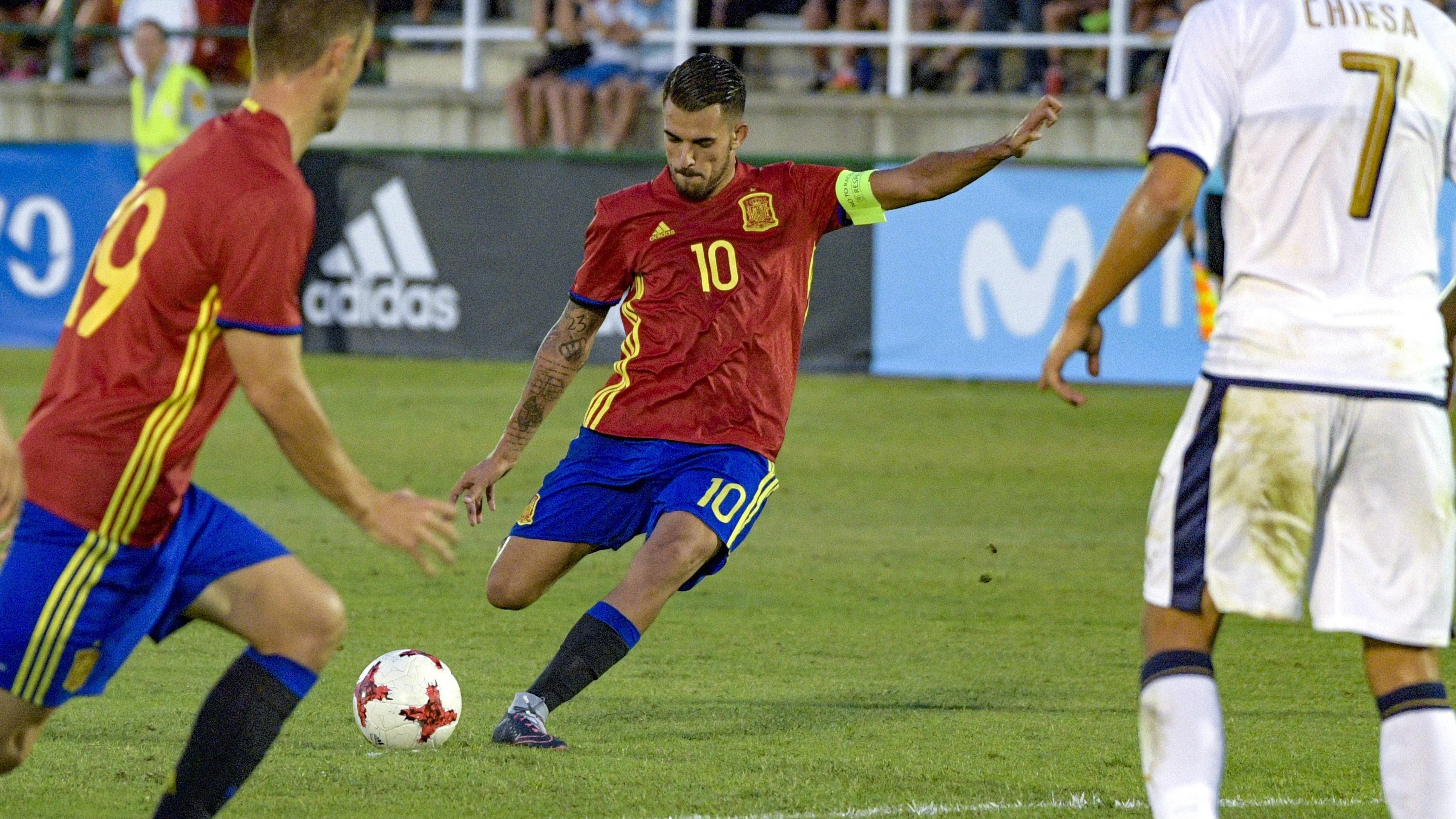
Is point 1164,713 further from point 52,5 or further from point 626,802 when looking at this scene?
point 52,5

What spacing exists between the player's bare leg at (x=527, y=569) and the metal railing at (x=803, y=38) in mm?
12104

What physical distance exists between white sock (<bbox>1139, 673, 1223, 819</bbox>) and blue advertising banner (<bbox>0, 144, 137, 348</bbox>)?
14.9 meters

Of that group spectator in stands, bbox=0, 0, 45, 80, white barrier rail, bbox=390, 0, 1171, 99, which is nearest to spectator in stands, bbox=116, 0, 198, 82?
spectator in stands, bbox=0, 0, 45, 80

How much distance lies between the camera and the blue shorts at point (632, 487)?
5.85m

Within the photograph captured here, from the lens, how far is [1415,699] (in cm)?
382

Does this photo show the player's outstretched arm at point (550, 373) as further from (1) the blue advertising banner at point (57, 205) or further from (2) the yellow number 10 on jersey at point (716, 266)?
(1) the blue advertising banner at point (57, 205)

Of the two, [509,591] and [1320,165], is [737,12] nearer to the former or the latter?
[509,591]

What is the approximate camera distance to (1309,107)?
3770mm

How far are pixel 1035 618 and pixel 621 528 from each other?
7.53 feet

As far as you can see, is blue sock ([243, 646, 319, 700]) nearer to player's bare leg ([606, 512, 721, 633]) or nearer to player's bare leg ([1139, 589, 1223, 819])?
player's bare leg ([606, 512, 721, 633])

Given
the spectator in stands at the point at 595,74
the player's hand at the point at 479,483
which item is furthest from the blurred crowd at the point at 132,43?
the player's hand at the point at 479,483

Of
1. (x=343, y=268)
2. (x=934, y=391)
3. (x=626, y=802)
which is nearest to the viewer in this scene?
(x=626, y=802)

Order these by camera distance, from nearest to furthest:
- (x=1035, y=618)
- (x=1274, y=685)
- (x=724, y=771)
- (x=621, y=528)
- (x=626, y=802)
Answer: (x=626, y=802), (x=724, y=771), (x=621, y=528), (x=1274, y=685), (x=1035, y=618)

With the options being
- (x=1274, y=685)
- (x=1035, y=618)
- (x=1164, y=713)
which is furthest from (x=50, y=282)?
(x=1164, y=713)
